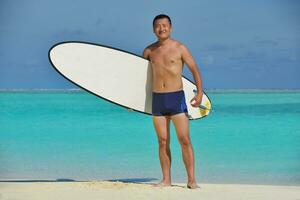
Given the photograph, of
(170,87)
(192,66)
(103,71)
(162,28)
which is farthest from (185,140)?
(103,71)

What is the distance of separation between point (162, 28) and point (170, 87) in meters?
0.52

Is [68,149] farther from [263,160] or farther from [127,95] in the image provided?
[127,95]

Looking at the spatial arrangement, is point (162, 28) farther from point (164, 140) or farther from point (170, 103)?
point (164, 140)

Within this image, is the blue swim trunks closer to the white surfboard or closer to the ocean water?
the white surfboard

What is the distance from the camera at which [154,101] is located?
5750 mm

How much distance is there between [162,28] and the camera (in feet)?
18.5

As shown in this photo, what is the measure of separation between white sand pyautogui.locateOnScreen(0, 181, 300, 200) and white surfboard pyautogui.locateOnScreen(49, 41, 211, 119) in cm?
82

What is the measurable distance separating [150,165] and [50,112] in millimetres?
20313

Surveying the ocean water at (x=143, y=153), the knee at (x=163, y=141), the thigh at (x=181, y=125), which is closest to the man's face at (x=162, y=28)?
the thigh at (x=181, y=125)

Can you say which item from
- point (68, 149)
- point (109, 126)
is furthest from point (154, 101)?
point (109, 126)

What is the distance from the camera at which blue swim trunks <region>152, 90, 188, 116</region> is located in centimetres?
562

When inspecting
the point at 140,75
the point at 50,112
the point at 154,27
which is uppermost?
the point at 154,27

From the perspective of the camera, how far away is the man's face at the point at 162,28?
5.63 m

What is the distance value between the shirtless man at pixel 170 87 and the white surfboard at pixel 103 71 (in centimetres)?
34
